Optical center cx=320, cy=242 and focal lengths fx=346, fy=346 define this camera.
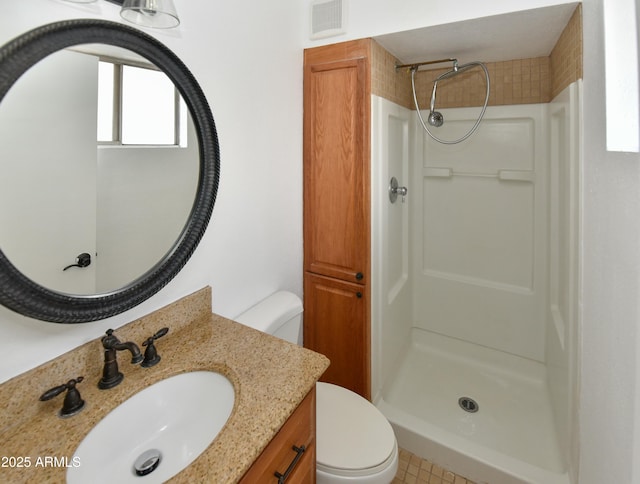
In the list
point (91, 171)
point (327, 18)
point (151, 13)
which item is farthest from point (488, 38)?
point (91, 171)

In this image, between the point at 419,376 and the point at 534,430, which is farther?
the point at 419,376

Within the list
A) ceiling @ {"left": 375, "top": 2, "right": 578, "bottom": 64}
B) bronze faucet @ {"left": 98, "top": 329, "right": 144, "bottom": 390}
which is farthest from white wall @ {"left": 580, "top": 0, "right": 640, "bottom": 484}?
bronze faucet @ {"left": 98, "top": 329, "right": 144, "bottom": 390}

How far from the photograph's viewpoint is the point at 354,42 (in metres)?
1.74

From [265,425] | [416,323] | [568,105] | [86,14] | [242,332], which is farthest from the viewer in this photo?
[416,323]

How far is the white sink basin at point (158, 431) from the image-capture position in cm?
82

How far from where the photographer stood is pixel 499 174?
89.4 inches

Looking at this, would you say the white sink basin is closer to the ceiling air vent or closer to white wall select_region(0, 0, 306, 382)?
white wall select_region(0, 0, 306, 382)

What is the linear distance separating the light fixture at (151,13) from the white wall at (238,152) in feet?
0.12

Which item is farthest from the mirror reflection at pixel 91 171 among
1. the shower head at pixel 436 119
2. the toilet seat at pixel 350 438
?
the shower head at pixel 436 119

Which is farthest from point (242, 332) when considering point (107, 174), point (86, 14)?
point (86, 14)

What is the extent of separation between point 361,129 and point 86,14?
1179 millimetres

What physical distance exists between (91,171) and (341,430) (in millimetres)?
1311

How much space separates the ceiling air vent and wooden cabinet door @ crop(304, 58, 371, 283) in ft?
0.49

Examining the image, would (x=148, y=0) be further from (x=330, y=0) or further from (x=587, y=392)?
(x=587, y=392)
